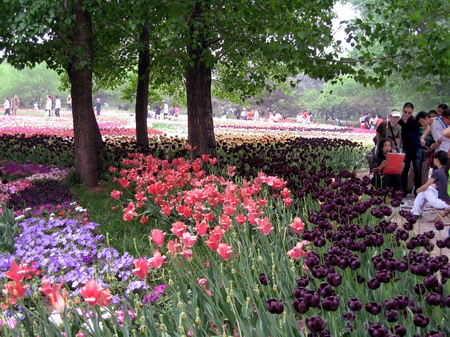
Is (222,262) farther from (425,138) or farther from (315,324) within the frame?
(425,138)

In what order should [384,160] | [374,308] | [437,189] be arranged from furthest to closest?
[384,160]
[437,189]
[374,308]

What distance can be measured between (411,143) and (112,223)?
540cm

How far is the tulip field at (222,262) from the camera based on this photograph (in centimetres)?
260

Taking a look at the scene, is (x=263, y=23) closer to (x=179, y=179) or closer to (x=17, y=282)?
(x=179, y=179)

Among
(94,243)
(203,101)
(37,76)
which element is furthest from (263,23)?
(37,76)

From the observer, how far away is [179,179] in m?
6.54

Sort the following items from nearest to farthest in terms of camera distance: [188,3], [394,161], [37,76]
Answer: [188,3] → [394,161] → [37,76]

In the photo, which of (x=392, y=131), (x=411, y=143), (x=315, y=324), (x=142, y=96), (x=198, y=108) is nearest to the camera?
(x=315, y=324)

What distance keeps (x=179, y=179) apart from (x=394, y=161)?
379 cm

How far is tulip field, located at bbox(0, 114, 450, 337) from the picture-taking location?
8.54 ft

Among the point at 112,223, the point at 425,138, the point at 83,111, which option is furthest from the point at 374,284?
the point at 83,111

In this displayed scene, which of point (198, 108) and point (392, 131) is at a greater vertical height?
point (198, 108)

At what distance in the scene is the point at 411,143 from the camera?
912cm

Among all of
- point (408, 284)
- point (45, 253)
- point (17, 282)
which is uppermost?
point (17, 282)
